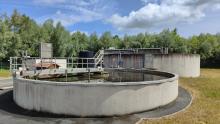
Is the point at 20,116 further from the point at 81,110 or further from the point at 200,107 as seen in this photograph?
the point at 200,107

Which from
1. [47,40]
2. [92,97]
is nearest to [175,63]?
[92,97]

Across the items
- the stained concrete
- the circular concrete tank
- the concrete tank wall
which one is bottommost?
the stained concrete

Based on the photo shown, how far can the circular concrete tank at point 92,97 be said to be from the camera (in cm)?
1198

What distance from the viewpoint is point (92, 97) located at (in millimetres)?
11984

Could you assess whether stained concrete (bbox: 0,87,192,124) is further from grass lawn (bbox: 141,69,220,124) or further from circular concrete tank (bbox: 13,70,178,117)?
grass lawn (bbox: 141,69,220,124)

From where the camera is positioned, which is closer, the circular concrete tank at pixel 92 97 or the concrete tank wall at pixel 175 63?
the circular concrete tank at pixel 92 97

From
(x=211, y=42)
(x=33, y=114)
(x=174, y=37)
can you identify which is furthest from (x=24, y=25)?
(x=33, y=114)

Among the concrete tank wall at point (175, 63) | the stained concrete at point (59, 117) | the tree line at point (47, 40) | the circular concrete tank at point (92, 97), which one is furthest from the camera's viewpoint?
the tree line at point (47, 40)

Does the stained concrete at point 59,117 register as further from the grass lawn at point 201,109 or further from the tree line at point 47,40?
the tree line at point 47,40

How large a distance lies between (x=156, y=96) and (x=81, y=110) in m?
3.54

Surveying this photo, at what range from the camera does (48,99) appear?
12.5m

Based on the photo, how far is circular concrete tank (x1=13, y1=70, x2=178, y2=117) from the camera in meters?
12.0

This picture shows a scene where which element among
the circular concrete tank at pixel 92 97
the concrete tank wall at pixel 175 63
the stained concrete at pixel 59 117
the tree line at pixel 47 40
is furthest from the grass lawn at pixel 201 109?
the tree line at pixel 47 40

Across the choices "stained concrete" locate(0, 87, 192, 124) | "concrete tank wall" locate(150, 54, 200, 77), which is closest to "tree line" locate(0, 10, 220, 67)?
"concrete tank wall" locate(150, 54, 200, 77)
